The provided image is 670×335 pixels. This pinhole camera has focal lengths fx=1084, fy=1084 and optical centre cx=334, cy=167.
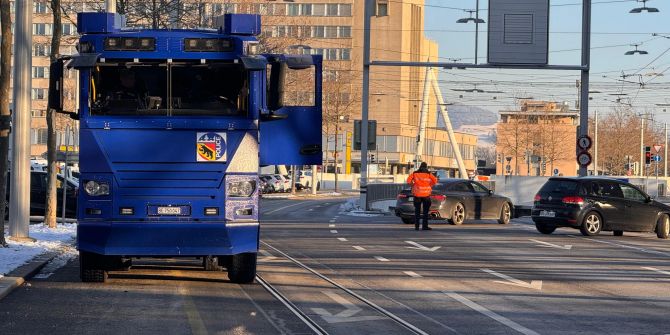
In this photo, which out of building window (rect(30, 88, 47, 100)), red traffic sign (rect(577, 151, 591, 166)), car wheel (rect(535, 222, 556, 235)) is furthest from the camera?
building window (rect(30, 88, 47, 100))

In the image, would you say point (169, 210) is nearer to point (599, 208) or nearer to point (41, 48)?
point (599, 208)

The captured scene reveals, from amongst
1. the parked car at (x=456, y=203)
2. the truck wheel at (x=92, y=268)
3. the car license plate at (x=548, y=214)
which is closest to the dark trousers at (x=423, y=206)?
the parked car at (x=456, y=203)

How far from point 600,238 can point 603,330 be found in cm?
1722

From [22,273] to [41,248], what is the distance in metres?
4.39

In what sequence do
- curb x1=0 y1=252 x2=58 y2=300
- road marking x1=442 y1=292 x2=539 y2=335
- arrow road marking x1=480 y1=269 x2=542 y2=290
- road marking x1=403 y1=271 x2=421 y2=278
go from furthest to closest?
road marking x1=403 y1=271 x2=421 y2=278
arrow road marking x1=480 y1=269 x2=542 y2=290
curb x1=0 y1=252 x2=58 y2=300
road marking x1=442 y1=292 x2=539 y2=335

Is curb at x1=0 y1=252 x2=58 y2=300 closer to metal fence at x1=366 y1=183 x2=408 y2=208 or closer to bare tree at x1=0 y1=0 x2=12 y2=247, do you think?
bare tree at x1=0 y1=0 x2=12 y2=247

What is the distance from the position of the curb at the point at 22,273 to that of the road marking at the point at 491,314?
5.38 meters

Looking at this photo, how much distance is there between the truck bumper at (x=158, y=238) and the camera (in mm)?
13195

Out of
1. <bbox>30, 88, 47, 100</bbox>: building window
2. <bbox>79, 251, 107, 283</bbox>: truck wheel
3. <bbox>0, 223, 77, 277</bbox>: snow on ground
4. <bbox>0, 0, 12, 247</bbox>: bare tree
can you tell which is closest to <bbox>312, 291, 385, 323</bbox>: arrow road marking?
<bbox>79, 251, 107, 283</bbox>: truck wheel

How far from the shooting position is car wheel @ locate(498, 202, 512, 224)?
34.2 meters

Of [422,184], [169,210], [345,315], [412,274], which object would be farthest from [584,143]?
[345,315]

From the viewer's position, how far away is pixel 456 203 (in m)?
32.7

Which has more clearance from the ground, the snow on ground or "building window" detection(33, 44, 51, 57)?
"building window" detection(33, 44, 51, 57)

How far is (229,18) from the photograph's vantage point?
13.8m
